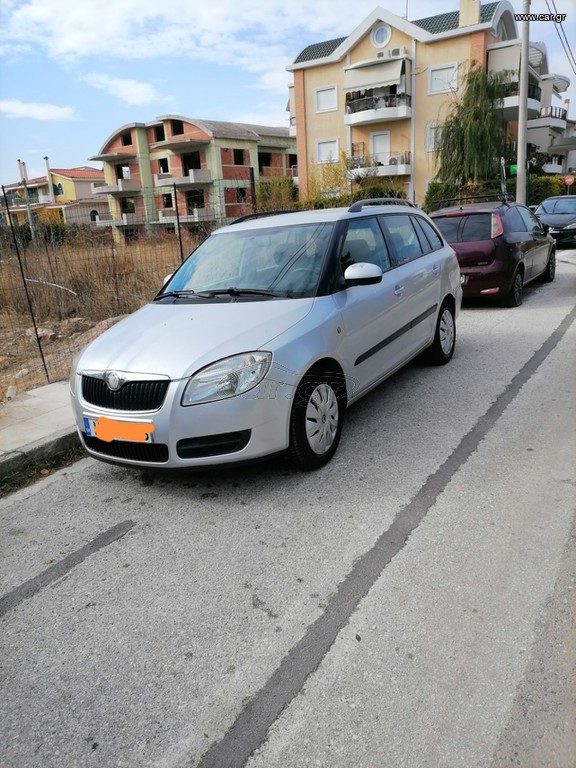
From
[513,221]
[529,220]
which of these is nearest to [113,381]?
[513,221]

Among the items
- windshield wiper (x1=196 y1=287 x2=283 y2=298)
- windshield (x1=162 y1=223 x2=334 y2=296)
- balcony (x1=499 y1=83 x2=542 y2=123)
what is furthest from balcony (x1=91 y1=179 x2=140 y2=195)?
windshield wiper (x1=196 y1=287 x2=283 y2=298)

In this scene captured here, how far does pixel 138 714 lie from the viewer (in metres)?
2.28

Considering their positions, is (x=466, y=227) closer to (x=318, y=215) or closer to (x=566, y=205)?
(x=318, y=215)

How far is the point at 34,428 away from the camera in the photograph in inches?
205

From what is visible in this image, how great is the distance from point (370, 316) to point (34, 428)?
304 centimetres

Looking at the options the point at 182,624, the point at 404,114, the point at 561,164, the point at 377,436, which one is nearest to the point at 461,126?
the point at 404,114

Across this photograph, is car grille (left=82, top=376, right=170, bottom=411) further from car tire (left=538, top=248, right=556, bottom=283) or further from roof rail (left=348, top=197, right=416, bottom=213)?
car tire (left=538, top=248, right=556, bottom=283)

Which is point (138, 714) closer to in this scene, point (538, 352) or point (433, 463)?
point (433, 463)

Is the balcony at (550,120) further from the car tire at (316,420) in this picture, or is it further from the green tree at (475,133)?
the car tire at (316,420)

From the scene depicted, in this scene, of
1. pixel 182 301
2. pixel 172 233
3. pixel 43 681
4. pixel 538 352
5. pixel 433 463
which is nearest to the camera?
pixel 43 681

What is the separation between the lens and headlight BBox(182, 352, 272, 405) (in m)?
3.62

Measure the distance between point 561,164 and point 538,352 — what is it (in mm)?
57591

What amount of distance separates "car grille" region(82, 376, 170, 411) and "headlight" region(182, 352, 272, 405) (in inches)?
7.0

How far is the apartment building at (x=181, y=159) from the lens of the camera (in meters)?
49.0
